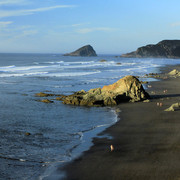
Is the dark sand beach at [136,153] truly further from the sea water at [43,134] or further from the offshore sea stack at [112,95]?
the offshore sea stack at [112,95]

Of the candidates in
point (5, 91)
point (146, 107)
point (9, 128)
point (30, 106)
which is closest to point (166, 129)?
point (146, 107)

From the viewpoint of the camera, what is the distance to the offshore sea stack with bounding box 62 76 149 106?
3088 cm

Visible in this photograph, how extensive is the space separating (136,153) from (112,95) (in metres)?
15.7

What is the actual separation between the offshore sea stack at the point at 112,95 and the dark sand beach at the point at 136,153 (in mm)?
6009

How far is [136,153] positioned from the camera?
16.1 meters

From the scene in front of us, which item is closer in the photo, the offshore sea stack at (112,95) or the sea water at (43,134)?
the sea water at (43,134)

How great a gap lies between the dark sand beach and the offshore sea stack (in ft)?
19.7

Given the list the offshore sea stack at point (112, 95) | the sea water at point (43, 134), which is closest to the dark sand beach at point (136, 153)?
the sea water at point (43, 134)

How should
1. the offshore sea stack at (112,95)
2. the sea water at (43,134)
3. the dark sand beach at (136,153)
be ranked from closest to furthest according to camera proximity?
the dark sand beach at (136,153)
the sea water at (43,134)
the offshore sea stack at (112,95)

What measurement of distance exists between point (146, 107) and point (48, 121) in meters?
11.0

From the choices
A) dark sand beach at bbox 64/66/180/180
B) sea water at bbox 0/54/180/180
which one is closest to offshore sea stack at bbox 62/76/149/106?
sea water at bbox 0/54/180/180

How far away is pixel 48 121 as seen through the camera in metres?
23.7

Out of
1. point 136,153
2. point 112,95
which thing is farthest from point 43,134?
point 112,95

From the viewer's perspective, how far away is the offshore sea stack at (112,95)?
3088 centimetres
